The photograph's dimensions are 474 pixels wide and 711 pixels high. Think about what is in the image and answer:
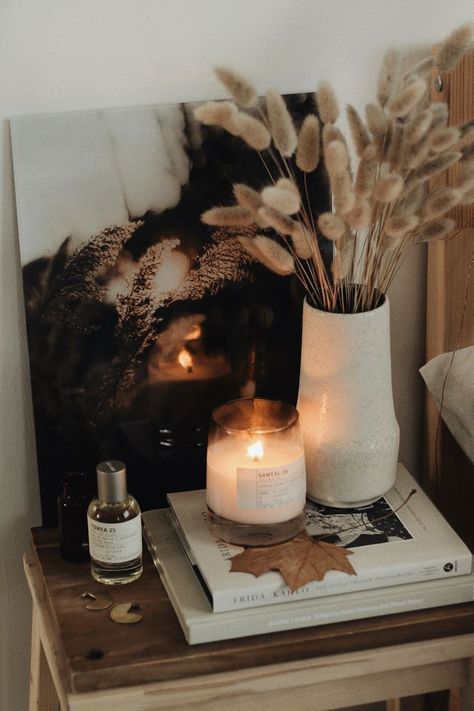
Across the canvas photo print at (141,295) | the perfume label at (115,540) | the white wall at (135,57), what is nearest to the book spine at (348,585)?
the perfume label at (115,540)

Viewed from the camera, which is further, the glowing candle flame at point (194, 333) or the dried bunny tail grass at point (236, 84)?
the glowing candle flame at point (194, 333)

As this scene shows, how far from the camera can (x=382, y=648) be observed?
962mm

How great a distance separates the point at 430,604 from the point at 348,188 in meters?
0.41

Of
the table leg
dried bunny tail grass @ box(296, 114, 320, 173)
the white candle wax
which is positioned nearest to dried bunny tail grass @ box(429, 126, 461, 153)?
dried bunny tail grass @ box(296, 114, 320, 173)

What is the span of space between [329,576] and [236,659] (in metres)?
0.12

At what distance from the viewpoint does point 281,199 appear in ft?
2.90

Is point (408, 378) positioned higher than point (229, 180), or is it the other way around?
point (229, 180)

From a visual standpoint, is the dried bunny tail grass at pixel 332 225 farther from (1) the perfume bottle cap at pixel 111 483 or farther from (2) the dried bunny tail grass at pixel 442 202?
(1) the perfume bottle cap at pixel 111 483

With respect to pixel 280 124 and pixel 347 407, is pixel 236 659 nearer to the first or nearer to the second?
pixel 347 407

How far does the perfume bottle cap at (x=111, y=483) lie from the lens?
1.00 m

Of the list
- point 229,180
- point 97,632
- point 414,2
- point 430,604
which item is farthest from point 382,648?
point 414,2

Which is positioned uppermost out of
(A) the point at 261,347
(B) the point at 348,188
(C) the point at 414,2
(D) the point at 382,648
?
(C) the point at 414,2

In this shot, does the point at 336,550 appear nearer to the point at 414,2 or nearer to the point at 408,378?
the point at 408,378

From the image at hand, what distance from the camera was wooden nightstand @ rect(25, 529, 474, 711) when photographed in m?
0.91
